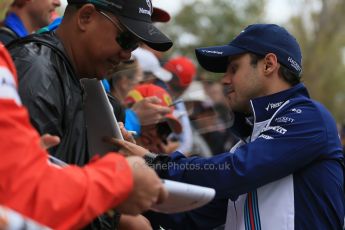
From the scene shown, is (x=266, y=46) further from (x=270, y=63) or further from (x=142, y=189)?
(x=142, y=189)

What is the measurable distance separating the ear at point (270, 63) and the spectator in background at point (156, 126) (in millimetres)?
1211

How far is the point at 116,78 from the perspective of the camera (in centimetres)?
519

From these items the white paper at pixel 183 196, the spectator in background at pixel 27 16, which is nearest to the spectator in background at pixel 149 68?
the spectator in background at pixel 27 16

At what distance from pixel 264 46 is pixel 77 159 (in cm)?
148

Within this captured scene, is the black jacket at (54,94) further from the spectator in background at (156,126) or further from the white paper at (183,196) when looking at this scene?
the spectator in background at (156,126)

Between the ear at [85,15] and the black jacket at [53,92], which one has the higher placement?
the ear at [85,15]

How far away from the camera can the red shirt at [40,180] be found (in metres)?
2.02

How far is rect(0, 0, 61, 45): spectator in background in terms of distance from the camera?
4.84 meters

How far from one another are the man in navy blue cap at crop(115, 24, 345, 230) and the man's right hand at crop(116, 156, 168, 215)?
816 mm

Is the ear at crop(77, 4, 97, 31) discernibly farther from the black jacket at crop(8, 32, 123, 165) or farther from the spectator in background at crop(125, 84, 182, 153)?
the spectator in background at crop(125, 84, 182, 153)

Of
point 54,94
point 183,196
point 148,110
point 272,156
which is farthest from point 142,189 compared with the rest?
point 148,110

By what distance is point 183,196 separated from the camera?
8.27 ft

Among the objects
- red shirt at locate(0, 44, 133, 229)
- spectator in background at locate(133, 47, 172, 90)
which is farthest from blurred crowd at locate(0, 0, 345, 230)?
spectator in background at locate(133, 47, 172, 90)

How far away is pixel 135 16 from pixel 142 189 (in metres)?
0.98
